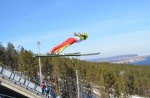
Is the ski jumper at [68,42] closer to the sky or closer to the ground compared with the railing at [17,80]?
closer to the sky

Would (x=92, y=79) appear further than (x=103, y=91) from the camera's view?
Yes

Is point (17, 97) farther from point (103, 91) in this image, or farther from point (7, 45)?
point (7, 45)

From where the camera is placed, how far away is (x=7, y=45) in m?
89.9

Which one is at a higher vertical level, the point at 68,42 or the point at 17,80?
the point at 68,42

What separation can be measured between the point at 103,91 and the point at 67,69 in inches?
456

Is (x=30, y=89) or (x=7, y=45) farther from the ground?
(x=7, y=45)

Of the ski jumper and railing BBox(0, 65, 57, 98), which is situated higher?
the ski jumper

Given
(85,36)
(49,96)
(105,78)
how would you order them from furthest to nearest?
(105,78) → (85,36) → (49,96)

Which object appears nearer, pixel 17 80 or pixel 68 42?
pixel 17 80

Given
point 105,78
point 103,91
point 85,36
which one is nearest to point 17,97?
point 85,36

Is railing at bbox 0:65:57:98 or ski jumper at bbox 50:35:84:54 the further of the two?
ski jumper at bbox 50:35:84:54

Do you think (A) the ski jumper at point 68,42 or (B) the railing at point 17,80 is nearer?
(B) the railing at point 17,80

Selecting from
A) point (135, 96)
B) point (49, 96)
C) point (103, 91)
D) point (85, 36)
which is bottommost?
point (135, 96)

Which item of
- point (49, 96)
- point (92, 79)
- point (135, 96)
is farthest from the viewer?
point (135, 96)
